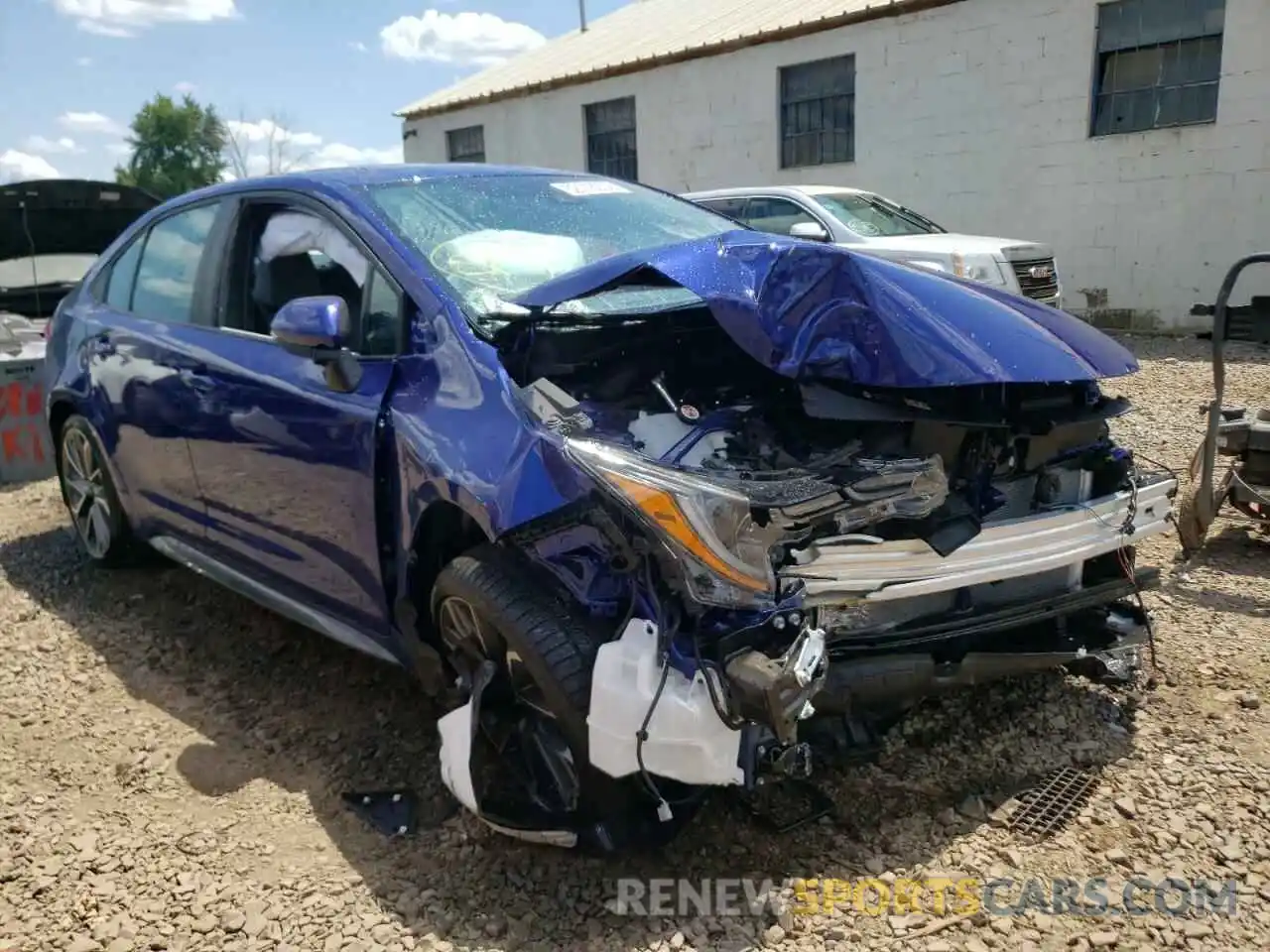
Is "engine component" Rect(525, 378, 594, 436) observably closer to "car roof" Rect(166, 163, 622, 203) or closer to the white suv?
"car roof" Rect(166, 163, 622, 203)

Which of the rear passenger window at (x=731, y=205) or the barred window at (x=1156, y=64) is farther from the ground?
the barred window at (x=1156, y=64)

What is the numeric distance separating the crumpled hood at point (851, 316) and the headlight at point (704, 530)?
1.58ft

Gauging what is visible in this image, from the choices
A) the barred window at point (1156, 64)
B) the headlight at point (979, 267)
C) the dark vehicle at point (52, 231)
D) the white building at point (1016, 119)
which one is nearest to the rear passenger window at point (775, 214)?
the headlight at point (979, 267)

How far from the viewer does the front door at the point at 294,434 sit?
3.01 meters

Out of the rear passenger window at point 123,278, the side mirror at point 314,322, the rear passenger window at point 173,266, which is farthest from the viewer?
the rear passenger window at point 123,278

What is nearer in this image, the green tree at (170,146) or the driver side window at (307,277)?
the driver side window at (307,277)

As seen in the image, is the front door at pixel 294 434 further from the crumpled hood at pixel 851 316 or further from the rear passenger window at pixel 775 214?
the rear passenger window at pixel 775 214

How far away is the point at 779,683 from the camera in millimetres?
2166

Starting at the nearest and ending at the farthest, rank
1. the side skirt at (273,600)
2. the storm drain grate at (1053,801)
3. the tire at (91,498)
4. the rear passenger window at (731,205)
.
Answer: the storm drain grate at (1053,801) < the side skirt at (273,600) < the tire at (91,498) < the rear passenger window at (731,205)

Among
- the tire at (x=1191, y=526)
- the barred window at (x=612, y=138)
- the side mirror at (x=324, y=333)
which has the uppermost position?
the barred window at (x=612, y=138)

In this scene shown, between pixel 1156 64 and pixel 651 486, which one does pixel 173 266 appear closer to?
pixel 651 486

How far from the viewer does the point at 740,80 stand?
15625 millimetres

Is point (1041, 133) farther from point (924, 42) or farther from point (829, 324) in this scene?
point (829, 324)

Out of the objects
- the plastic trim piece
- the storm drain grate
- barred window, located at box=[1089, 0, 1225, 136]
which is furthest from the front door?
barred window, located at box=[1089, 0, 1225, 136]
